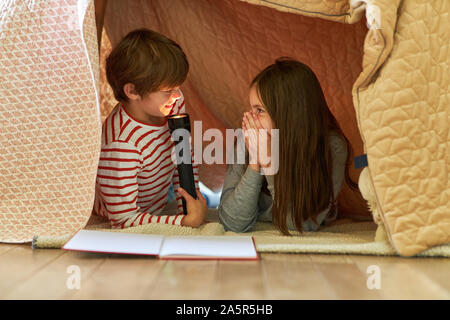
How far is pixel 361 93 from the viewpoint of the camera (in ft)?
3.10

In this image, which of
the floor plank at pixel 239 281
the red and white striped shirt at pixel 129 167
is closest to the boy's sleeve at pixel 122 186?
the red and white striped shirt at pixel 129 167

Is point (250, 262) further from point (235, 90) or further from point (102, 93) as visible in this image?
point (102, 93)

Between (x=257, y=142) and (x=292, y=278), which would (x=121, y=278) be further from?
(x=257, y=142)

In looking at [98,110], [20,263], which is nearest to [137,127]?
[98,110]

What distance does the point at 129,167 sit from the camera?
117 cm

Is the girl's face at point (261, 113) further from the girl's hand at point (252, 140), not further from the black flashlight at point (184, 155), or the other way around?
the black flashlight at point (184, 155)

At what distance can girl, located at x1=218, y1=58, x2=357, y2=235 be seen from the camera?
1155 millimetres

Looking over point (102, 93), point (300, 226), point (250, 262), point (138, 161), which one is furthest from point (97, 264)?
point (102, 93)

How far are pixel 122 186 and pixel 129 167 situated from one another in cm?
5

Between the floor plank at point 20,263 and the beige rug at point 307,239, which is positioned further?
the beige rug at point 307,239

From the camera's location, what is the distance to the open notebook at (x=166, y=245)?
2.97 ft

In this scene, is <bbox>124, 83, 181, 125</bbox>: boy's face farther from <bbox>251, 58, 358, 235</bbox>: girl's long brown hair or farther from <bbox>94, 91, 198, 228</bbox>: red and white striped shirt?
<bbox>251, 58, 358, 235</bbox>: girl's long brown hair

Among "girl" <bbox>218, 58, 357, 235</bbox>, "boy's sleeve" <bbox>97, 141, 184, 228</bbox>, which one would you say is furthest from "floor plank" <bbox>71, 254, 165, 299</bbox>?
"girl" <bbox>218, 58, 357, 235</bbox>

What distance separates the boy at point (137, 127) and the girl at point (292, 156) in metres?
0.13
